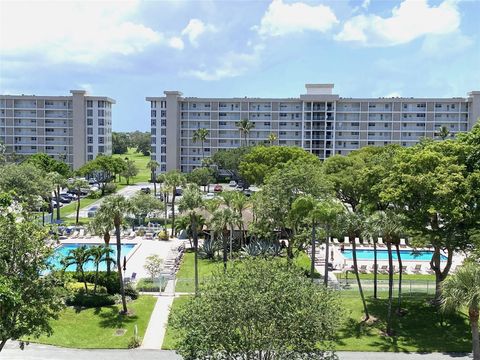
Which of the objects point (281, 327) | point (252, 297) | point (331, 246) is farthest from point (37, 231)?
point (331, 246)

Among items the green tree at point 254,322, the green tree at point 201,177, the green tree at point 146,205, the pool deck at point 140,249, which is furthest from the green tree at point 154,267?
the green tree at point 201,177

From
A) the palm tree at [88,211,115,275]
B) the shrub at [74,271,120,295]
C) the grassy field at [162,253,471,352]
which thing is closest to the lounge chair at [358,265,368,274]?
the grassy field at [162,253,471,352]

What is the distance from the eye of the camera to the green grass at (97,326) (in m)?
29.0

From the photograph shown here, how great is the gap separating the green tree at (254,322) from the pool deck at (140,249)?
23046 millimetres

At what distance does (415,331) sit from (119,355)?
56.5 ft

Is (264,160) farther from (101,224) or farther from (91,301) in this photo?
(91,301)

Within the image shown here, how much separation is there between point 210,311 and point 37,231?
7.42 meters

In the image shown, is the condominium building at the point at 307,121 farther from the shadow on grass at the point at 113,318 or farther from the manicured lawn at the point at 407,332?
the shadow on grass at the point at 113,318

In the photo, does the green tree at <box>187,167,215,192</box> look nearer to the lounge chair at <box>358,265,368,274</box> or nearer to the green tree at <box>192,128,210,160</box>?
the green tree at <box>192,128,210,160</box>

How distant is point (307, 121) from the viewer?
110250mm

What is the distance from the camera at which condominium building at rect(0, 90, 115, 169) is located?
374 ft

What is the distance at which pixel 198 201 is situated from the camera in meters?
35.2

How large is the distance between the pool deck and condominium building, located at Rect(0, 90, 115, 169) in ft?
204

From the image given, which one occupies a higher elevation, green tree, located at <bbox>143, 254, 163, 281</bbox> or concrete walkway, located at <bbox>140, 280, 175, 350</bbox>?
green tree, located at <bbox>143, 254, 163, 281</bbox>
